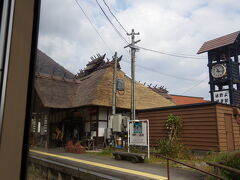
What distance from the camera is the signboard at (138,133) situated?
758 cm

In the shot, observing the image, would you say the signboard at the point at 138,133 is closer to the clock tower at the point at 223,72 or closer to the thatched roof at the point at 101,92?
the thatched roof at the point at 101,92

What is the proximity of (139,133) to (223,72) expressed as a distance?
622 centimetres

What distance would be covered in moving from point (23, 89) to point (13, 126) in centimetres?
13

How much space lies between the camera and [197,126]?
8.16 m

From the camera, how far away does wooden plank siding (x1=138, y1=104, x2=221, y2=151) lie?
7.71 metres

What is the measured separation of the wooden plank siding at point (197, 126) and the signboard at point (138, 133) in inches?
75.4

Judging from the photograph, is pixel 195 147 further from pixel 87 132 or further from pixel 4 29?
pixel 4 29

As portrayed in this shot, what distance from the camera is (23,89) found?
2.39 ft

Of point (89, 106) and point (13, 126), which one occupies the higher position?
point (89, 106)

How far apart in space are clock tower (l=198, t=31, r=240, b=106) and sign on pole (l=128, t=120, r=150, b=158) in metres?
4.99

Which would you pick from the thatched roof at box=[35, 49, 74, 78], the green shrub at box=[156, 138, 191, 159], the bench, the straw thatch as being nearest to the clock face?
the straw thatch

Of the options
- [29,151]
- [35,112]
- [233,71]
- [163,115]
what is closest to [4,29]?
[35,112]

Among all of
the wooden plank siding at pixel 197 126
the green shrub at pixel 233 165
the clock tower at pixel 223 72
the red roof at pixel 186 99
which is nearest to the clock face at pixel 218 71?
the clock tower at pixel 223 72

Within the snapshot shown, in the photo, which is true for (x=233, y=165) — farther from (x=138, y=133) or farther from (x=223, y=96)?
(x=223, y=96)
